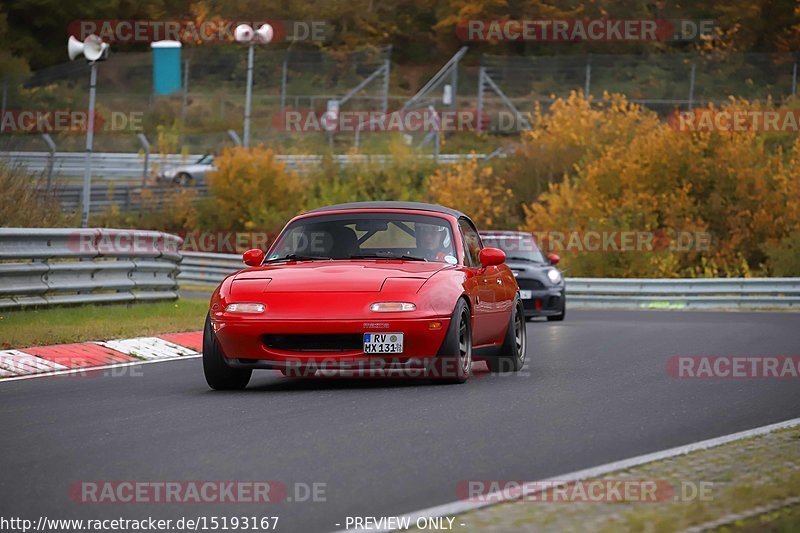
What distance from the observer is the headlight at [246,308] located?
11.0m

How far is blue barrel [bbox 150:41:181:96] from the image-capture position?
2195 inches

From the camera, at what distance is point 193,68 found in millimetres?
55188

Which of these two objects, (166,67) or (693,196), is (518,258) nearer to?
(693,196)

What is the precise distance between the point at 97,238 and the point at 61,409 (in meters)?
7.83

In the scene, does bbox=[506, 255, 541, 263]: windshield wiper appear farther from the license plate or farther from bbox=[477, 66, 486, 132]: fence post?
bbox=[477, 66, 486, 132]: fence post

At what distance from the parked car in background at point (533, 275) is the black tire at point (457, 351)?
503 inches

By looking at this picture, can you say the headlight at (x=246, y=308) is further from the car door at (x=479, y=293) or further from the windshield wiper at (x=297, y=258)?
the car door at (x=479, y=293)

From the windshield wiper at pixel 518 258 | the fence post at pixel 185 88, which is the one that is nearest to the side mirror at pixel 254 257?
the windshield wiper at pixel 518 258

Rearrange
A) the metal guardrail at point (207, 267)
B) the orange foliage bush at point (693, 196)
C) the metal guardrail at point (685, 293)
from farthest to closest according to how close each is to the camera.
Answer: the orange foliage bush at point (693, 196)
the metal guardrail at point (207, 267)
the metal guardrail at point (685, 293)

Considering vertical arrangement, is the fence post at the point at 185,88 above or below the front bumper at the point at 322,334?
above

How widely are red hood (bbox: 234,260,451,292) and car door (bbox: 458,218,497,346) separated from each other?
337mm

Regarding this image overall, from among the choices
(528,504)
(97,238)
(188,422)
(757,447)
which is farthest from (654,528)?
(97,238)

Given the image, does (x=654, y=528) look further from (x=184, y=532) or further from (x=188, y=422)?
(x=188, y=422)

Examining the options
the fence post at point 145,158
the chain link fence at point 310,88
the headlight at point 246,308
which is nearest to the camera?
the headlight at point 246,308
